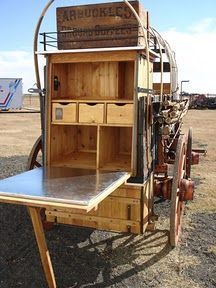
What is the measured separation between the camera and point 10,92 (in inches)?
1145

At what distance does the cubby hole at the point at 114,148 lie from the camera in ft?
14.2

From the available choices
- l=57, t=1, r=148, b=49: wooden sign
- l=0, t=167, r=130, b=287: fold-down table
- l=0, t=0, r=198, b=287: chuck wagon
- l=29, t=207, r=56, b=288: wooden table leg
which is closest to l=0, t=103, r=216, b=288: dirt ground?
l=0, t=0, r=198, b=287: chuck wagon

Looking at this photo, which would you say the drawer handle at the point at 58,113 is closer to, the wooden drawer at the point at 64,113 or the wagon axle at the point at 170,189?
the wooden drawer at the point at 64,113

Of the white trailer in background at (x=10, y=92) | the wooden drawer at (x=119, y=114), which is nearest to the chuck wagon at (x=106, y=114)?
the wooden drawer at (x=119, y=114)

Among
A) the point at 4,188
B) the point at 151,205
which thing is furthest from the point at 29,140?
the point at 4,188

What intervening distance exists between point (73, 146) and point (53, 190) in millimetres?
2020

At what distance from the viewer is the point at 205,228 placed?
511 centimetres

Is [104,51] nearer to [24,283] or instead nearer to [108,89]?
[108,89]

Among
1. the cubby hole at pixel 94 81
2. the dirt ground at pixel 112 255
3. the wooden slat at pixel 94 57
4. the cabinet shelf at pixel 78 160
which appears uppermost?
the wooden slat at pixel 94 57

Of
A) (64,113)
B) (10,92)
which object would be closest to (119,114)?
(64,113)

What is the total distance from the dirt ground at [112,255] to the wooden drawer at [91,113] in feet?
5.22

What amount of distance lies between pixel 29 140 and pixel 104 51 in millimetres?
10535

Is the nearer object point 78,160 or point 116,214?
point 116,214

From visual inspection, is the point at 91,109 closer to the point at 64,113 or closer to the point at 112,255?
the point at 64,113
